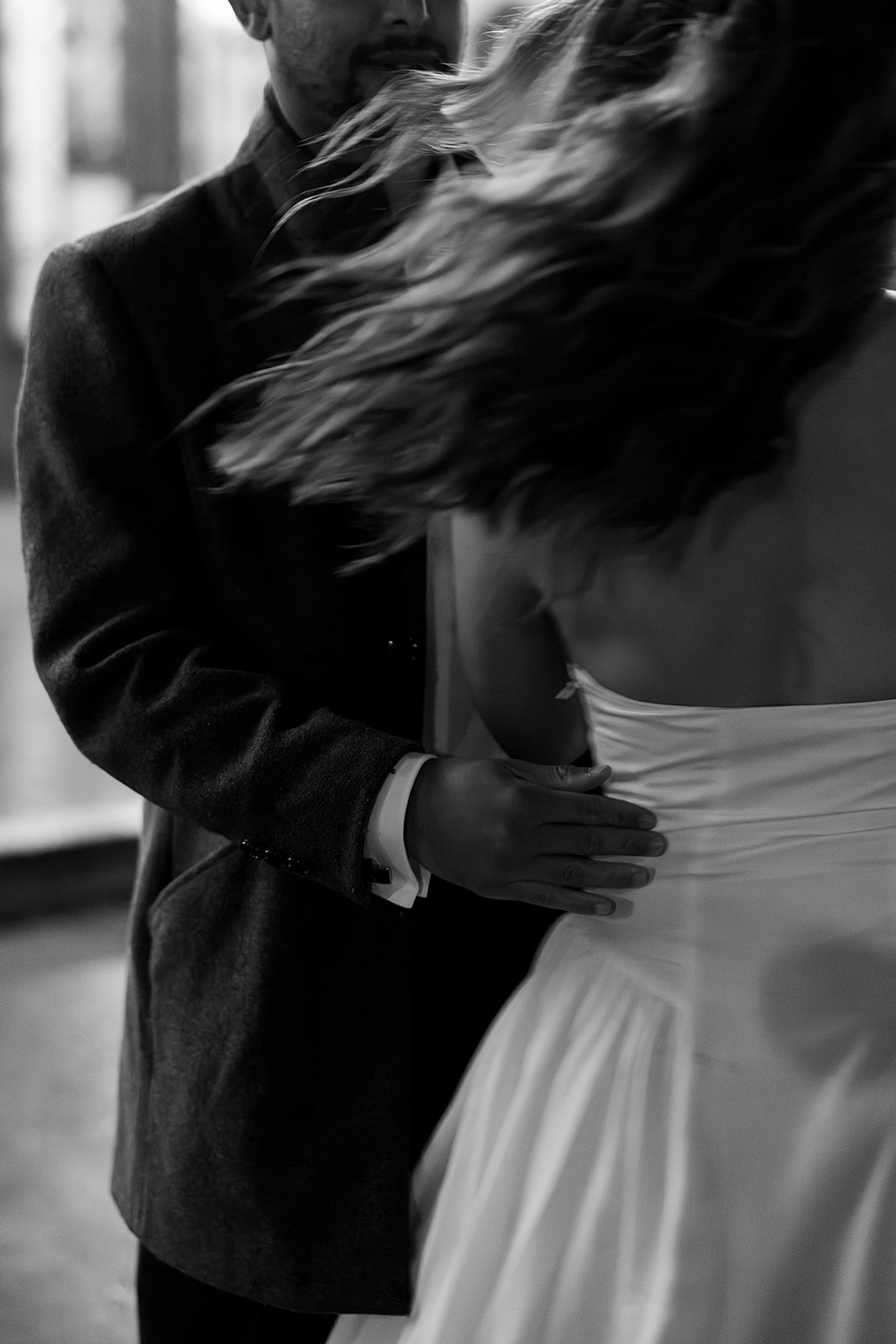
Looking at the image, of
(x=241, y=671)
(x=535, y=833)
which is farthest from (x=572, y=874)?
(x=241, y=671)

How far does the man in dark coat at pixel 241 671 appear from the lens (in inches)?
48.5

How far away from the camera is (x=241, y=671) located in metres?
1.21

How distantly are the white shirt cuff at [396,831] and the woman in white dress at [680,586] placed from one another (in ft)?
0.08

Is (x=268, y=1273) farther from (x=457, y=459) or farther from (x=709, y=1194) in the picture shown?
(x=457, y=459)

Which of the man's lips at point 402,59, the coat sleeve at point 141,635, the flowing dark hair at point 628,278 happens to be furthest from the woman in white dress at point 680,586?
the man's lips at point 402,59

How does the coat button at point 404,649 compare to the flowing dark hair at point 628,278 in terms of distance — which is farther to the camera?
the coat button at point 404,649

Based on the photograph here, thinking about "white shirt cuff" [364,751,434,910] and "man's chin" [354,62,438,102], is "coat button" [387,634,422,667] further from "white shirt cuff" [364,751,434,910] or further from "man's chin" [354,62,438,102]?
"man's chin" [354,62,438,102]

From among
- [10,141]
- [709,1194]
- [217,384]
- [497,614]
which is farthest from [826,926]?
[10,141]

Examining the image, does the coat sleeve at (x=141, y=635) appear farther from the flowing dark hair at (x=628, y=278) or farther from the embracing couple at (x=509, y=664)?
the flowing dark hair at (x=628, y=278)

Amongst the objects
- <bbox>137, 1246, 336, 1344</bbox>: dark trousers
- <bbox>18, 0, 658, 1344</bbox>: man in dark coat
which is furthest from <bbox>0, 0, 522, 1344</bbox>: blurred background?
<bbox>137, 1246, 336, 1344</bbox>: dark trousers

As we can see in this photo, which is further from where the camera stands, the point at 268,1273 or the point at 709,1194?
the point at 268,1273

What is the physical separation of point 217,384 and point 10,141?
348 inches

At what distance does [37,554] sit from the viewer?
1.28 m

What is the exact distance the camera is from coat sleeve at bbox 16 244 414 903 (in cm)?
115
